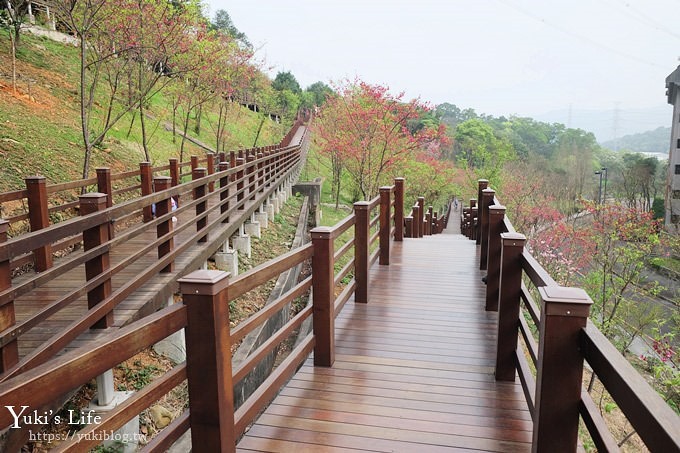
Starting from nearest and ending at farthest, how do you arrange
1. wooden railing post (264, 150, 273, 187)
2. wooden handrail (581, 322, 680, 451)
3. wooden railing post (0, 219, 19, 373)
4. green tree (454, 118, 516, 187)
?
1. wooden handrail (581, 322, 680, 451)
2. wooden railing post (0, 219, 19, 373)
3. wooden railing post (264, 150, 273, 187)
4. green tree (454, 118, 516, 187)

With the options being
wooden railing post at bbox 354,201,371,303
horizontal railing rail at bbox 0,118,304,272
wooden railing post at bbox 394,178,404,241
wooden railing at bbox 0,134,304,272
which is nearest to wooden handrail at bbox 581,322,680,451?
wooden railing post at bbox 354,201,371,303

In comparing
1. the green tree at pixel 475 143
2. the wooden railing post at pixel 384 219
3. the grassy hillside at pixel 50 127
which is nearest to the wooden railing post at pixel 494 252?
the wooden railing post at pixel 384 219

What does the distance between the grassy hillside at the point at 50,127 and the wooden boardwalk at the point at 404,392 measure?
654cm

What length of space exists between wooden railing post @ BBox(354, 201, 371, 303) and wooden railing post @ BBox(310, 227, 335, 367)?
1.58 metres

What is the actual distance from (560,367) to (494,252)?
264 cm

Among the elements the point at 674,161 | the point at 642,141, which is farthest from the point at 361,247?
the point at 642,141

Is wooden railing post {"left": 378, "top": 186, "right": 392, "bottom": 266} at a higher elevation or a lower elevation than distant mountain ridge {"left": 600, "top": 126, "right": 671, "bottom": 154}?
A: lower

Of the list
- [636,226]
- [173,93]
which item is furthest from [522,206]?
[173,93]

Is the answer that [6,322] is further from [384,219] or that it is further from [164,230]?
[384,219]

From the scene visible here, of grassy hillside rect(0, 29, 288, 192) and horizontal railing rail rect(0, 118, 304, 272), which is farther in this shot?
grassy hillside rect(0, 29, 288, 192)

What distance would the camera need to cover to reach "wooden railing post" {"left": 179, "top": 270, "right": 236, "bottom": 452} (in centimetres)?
202

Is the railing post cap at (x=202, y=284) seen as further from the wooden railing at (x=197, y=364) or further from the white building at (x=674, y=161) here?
the white building at (x=674, y=161)

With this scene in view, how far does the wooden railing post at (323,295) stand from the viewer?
351 cm

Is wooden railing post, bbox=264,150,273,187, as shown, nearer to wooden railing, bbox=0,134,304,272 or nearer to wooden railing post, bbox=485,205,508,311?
wooden railing, bbox=0,134,304,272
